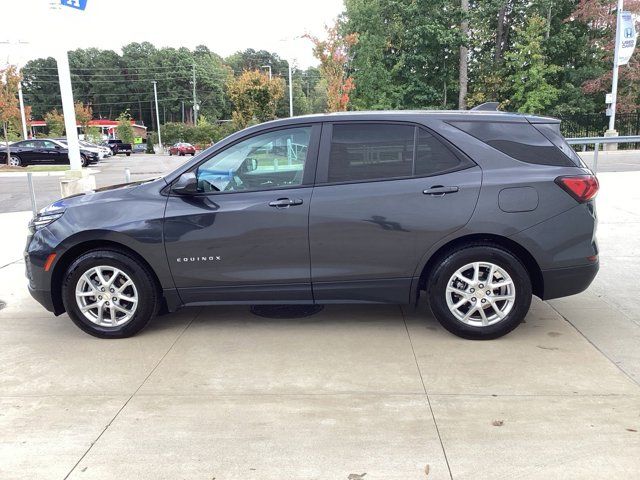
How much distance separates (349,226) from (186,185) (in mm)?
1324

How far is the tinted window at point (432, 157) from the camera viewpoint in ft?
14.0

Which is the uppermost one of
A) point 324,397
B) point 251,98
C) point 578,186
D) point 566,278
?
point 251,98

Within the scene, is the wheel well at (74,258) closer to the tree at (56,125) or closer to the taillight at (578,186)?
the taillight at (578,186)

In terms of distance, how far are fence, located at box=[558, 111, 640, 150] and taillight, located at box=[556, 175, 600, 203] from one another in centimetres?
3073

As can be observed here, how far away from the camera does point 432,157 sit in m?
4.29

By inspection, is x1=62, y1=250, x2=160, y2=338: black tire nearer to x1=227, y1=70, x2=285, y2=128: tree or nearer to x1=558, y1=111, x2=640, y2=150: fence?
x1=227, y1=70, x2=285, y2=128: tree

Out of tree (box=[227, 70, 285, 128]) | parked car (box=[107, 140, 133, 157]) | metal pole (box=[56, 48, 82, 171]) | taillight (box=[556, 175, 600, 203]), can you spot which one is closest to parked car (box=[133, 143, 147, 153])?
parked car (box=[107, 140, 133, 157])

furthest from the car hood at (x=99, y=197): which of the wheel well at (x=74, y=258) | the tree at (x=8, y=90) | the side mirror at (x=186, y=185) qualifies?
the tree at (x=8, y=90)

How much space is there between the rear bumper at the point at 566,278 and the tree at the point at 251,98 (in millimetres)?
15382

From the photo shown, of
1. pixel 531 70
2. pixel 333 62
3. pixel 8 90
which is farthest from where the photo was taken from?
pixel 531 70

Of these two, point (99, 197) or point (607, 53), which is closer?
point (99, 197)

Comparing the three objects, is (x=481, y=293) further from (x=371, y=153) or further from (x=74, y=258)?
(x=74, y=258)

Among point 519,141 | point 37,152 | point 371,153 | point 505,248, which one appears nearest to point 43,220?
point 371,153

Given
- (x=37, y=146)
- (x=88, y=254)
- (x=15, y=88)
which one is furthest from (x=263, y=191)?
(x=37, y=146)
